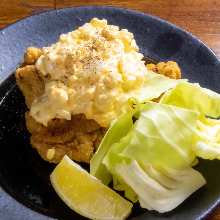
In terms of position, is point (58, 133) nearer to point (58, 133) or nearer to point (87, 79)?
point (58, 133)

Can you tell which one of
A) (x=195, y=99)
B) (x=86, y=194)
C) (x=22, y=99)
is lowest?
(x=86, y=194)

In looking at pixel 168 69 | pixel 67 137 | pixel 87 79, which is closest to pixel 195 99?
pixel 168 69

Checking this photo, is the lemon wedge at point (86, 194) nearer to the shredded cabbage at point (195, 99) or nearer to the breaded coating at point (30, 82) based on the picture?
the breaded coating at point (30, 82)

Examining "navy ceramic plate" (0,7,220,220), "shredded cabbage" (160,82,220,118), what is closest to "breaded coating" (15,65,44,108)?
"navy ceramic plate" (0,7,220,220)

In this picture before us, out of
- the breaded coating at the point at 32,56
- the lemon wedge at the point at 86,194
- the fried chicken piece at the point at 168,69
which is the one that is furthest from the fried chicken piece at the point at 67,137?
the fried chicken piece at the point at 168,69

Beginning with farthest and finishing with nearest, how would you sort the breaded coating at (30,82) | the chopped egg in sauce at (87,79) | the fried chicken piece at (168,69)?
the fried chicken piece at (168,69), the breaded coating at (30,82), the chopped egg in sauce at (87,79)

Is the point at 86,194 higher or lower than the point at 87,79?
lower

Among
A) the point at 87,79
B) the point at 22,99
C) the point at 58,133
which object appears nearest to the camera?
the point at 87,79

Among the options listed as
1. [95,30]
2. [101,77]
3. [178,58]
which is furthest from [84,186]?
[178,58]
